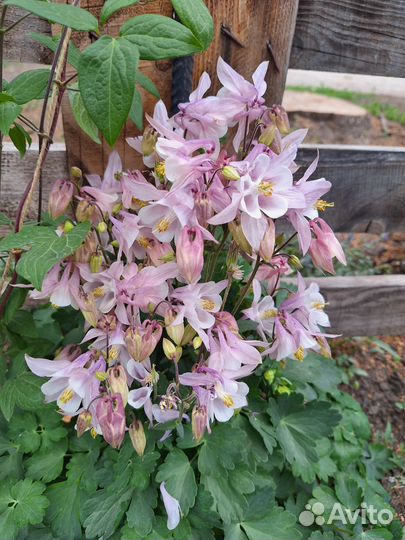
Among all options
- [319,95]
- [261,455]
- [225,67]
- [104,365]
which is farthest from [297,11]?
[319,95]

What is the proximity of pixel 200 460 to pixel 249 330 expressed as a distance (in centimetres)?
33

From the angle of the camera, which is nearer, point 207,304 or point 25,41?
point 207,304

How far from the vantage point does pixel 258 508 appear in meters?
1.25

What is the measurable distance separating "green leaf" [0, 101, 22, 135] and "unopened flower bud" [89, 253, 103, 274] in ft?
0.91

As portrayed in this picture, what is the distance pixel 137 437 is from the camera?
1104 mm

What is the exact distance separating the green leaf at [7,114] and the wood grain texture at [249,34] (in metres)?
0.53

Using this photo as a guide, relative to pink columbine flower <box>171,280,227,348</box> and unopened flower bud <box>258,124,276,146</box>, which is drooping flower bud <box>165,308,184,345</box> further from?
unopened flower bud <box>258,124,276,146</box>

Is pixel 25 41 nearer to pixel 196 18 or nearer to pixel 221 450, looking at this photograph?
pixel 196 18

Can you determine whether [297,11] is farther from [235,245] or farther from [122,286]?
[122,286]

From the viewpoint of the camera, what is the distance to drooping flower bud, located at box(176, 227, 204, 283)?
3.08 feet

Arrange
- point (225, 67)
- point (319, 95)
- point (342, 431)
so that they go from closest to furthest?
point (225, 67)
point (342, 431)
point (319, 95)

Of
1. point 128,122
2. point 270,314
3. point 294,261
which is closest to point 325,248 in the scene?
point 294,261

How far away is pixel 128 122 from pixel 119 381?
682 millimetres

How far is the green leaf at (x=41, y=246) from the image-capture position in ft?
2.96
